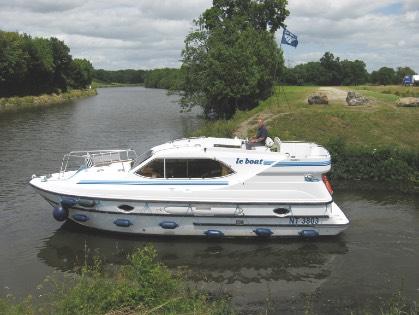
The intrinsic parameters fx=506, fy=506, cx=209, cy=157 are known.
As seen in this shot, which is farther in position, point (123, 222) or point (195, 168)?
point (195, 168)

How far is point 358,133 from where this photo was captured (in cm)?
2630

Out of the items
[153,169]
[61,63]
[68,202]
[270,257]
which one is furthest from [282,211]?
[61,63]

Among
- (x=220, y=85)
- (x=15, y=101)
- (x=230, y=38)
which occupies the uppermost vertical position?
(x=230, y=38)

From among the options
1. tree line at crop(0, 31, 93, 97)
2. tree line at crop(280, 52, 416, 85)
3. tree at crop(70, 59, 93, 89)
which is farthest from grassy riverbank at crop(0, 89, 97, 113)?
tree line at crop(280, 52, 416, 85)

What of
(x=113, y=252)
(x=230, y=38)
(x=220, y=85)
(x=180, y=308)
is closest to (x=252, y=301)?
(x=180, y=308)

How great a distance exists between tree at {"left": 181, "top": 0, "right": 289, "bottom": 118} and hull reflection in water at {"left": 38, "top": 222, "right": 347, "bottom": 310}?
24.9 metres

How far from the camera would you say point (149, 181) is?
47.9 ft

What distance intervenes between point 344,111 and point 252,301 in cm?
2082

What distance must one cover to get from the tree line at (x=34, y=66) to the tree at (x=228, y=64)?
1355 inches

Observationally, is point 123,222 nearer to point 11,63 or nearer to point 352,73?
point 11,63

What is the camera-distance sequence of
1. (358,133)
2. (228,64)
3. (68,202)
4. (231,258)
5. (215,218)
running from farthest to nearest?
(228,64) < (358,133) < (68,202) < (215,218) < (231,258)

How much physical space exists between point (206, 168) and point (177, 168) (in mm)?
849

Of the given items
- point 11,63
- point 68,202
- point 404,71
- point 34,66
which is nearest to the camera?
point 68,202

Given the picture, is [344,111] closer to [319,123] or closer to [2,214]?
[319,123]
